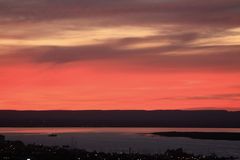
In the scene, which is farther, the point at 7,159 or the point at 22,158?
the point at 22,158

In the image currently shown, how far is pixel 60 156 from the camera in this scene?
114 m

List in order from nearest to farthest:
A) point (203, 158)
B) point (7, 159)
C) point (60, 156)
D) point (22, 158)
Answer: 1. point (7, 159)
2. point (22, 158)
3. point (60, 156)
4. point (203, 158)

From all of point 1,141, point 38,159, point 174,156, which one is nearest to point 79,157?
point 38,159

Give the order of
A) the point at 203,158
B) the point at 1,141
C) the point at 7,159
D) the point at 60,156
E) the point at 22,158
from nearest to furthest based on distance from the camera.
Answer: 1. the point at 7,159
2. the point at 22,158
3. the point at 60,156
4. the point at 203,158
5. the point at 1,141

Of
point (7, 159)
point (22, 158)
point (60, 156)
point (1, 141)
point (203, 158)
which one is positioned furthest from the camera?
point (1, 141)

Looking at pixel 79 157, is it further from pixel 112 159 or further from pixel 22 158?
pixel 22 158

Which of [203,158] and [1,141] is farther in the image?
[1,141]

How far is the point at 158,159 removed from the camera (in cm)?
11594

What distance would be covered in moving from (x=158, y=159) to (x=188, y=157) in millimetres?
7752

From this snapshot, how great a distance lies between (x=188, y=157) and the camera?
12012 cm

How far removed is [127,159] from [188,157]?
45.8ft

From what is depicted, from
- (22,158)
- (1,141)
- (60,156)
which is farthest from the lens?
(1,141)

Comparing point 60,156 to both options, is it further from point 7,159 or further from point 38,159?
point 7,159

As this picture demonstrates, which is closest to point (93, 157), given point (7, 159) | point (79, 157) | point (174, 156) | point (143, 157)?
point (79, 157)
